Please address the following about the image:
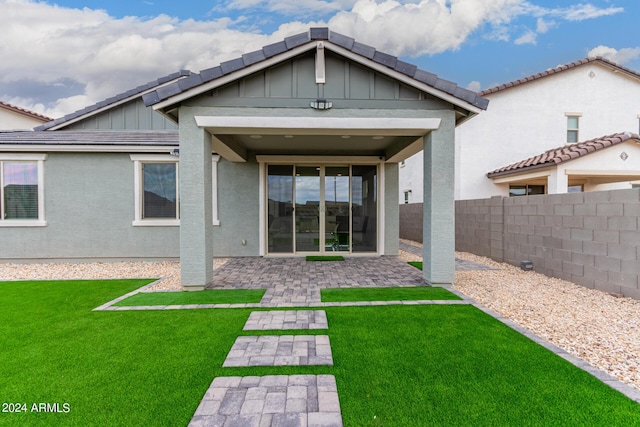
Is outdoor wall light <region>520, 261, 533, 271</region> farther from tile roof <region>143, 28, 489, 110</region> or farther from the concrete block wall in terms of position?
tile roof <region>143, 28, 489, 110</region>

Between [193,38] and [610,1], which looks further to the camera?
[193,38]

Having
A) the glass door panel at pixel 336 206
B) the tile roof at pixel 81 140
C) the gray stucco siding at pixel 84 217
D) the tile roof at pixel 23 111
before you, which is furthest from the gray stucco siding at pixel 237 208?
the tile roof at pixel 23 111

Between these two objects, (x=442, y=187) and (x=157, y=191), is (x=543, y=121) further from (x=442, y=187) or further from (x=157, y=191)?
(x=157, y=191)

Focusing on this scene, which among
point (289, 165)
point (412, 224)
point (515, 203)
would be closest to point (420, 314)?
point (515, 203)

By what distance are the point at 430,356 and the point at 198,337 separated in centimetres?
271

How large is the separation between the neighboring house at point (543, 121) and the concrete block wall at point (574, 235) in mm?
4554

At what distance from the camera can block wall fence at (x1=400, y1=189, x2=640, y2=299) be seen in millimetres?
5316

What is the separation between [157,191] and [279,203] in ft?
11.5

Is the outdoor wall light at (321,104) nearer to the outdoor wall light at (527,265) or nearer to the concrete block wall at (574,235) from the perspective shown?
the concrete block wall at (574,235)

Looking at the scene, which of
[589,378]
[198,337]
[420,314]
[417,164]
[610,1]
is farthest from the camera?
[417,164]

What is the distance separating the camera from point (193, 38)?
581 inches

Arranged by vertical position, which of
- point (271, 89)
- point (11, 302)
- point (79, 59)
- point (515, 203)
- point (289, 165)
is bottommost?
point (11, 302)

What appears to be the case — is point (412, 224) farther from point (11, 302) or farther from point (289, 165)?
point (11, 302)

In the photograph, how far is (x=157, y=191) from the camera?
916cm
